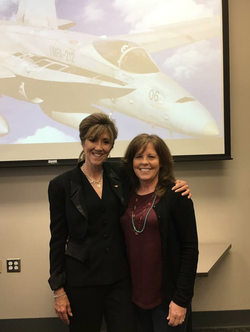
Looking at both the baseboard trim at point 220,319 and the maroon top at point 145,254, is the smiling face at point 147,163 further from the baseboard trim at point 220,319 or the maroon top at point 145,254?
the baseboard trim at point 220,319

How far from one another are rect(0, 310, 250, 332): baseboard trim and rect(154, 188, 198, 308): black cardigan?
4.00ft

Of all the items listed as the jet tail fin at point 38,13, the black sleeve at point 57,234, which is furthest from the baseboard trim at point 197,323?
the jet tail fin at point 38,13

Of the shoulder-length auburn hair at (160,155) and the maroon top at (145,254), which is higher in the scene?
the shoulder-length auburn hair at (160,155)

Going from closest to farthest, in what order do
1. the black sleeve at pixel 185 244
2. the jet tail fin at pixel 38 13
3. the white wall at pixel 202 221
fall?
the black sleeve at pixel 185 244 → the jet tail fin at pixel 38 13 → the white wall at pixel 202 221

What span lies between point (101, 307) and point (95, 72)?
4.95 feet

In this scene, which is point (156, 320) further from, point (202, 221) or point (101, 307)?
point (202, 221)

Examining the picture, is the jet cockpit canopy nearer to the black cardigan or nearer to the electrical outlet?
the black cardigan

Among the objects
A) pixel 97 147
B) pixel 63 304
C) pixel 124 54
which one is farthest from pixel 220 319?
pixel 124 54

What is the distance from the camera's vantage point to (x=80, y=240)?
1208 mm

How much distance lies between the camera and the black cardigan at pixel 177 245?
3.71 feet

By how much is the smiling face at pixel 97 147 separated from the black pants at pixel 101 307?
55 cm

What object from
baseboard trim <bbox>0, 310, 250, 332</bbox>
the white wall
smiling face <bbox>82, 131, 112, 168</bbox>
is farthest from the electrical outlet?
smiling face <bbox>82, 131, 112, 168</bbox>

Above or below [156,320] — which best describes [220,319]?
below

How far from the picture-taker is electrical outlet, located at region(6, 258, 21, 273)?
2139 mm
